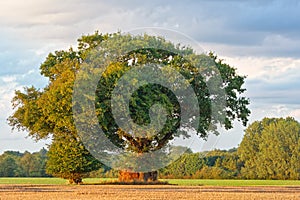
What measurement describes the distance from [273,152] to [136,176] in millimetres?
58416

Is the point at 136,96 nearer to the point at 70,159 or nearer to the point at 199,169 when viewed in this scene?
the point at 70,159

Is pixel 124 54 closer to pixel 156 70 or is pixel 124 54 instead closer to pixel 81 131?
pixel 156 70

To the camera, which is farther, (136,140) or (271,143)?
(271,143)

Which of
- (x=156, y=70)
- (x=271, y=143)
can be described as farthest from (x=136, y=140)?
(x=271, y=143)

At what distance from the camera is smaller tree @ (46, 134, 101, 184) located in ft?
212

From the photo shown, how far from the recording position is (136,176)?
6581cm

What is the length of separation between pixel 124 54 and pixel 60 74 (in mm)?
6975

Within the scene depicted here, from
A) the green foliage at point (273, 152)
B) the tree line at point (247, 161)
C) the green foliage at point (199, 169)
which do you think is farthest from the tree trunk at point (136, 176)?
the green foliage at point (273, 152)

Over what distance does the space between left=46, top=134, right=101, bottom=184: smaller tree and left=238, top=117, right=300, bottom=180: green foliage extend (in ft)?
169

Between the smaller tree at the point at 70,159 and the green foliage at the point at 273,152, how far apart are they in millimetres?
51478

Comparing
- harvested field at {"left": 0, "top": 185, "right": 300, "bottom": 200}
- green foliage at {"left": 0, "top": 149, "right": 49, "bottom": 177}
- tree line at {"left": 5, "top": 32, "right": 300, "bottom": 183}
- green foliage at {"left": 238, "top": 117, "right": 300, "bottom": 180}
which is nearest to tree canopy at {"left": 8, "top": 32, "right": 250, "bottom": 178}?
tree line at {"left": 5, "top": 32, "right": 300, "bottom": 183}

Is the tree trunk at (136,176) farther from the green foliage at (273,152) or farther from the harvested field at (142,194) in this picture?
the green foliage at (273,152)

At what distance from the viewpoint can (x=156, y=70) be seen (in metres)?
62.6

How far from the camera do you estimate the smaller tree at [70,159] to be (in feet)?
212
